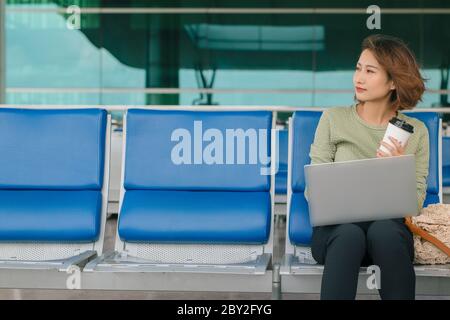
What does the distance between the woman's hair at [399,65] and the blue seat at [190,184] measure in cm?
52

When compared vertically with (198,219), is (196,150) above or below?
above

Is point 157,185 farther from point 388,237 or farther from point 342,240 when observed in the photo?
point 388,237

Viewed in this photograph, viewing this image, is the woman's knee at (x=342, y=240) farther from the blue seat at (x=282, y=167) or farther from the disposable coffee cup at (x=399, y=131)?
the blue seat at (x=282, y=167)

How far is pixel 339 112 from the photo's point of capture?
8.48 feet

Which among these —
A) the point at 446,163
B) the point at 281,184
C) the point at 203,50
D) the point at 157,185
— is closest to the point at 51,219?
the point at 157,185

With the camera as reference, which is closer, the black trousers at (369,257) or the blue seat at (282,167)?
the black trousers at (369,257)

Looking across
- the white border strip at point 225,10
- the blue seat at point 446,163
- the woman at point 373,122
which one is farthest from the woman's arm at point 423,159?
the white border strip at point 225,10

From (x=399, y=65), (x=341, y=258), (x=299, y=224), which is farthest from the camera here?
(x=299, y=224)

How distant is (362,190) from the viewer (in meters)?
2.21

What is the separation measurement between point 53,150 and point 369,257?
1.35m

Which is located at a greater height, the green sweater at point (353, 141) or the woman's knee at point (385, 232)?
the green sweater at point (353, 141)

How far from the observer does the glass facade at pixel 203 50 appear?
410 inches

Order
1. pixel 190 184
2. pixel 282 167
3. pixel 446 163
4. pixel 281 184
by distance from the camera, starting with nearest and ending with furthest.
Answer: pixel 190 184
pixel 281 184
pixel 446 163
pixel 282 167
